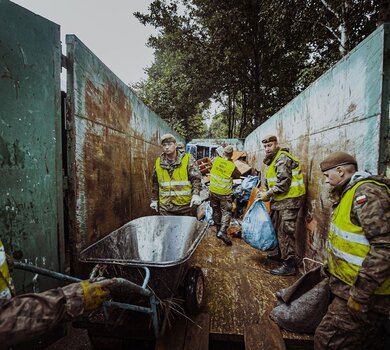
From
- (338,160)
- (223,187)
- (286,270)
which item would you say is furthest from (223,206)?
(338,160)

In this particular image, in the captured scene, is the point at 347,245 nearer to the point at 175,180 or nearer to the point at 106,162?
the point at 175,180

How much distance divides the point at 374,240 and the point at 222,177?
10.3ft

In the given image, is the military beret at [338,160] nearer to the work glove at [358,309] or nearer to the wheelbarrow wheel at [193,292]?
the work glove at [358,309]

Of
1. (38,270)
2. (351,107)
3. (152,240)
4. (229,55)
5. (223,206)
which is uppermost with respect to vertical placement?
(229,55)

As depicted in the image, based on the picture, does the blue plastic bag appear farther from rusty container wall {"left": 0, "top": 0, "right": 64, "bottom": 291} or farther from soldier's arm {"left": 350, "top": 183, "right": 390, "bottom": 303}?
rusty container wall {"left": 0, "top": 0, "right": 64, "bottom": 291}

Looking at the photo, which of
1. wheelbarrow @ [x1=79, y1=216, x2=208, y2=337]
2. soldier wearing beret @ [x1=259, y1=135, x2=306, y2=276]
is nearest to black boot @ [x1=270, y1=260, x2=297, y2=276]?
soldier wearing beret @ [x1=259, y1=135, x2=306, y2=276]

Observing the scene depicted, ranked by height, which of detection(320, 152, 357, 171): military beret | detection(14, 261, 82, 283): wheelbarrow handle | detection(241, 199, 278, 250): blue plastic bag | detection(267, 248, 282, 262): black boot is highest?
detection(320, 152, 357, 171): military beret

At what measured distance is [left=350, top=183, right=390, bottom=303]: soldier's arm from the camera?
134cm

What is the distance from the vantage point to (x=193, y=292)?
6.91 ft

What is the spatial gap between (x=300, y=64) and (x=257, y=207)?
40.4 ft

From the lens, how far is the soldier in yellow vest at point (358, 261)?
1.36m

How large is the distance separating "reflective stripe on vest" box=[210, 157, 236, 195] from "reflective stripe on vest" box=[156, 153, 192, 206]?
1.23 meters

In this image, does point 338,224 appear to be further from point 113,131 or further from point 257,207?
point 113,131

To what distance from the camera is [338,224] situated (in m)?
1.65
